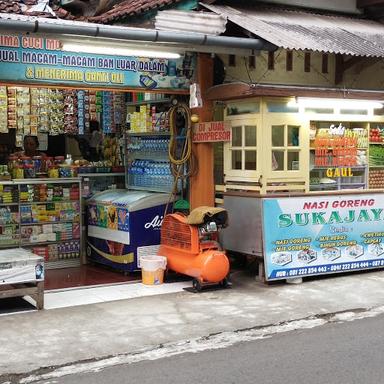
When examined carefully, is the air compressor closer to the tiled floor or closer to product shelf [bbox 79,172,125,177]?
the tiled floor

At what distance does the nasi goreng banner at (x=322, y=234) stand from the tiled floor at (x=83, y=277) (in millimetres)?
2204

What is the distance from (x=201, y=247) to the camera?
9078mm

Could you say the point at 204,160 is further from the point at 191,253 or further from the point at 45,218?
the point at 45,218

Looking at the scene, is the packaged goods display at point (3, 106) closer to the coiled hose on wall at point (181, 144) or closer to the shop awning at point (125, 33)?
the shop awning at point (125, 33)

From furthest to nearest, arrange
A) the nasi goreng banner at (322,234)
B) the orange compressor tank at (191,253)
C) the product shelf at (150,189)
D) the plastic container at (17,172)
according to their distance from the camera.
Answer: the plastic container at (17,172), the product shelf at (150,189), the nasi goreng banner at (322,234), the orange compressor tank at (191,253)

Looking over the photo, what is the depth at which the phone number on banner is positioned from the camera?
941 centimetres

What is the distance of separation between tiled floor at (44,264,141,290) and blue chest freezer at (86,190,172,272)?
0.47 ft

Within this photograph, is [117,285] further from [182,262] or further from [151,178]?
[151,178]

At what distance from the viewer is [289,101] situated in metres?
9.54

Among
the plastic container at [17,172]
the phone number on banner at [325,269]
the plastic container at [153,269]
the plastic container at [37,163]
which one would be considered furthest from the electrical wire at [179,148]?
the plastic container at [17,172]

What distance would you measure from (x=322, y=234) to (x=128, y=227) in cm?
293

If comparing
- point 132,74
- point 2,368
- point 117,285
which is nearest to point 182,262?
point 117,285

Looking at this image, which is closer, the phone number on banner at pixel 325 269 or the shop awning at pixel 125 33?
the shop awning at pixel 125 33

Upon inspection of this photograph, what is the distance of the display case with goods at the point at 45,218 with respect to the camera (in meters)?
10.6
